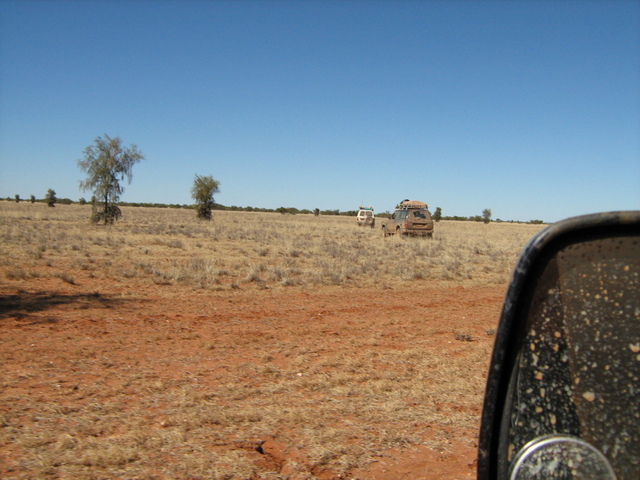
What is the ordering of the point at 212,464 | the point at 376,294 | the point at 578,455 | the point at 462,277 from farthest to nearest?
the point at 462,277 < the point at 376,294 < the point at 212,464 < the point at 578,455

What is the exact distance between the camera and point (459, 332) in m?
8.05

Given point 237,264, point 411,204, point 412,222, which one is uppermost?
point 411,204

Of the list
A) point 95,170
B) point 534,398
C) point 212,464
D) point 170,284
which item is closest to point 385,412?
point 212,464

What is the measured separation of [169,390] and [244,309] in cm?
463

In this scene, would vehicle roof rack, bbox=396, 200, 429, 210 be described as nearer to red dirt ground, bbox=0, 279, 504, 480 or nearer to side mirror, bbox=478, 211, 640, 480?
red dirt ground, bbox=0, 279, 504, 480

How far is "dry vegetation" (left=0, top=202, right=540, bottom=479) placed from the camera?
3.67 meters

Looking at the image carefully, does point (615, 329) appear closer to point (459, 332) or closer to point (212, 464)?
point (212, 464)

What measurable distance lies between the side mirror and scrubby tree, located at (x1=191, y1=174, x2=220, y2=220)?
169ft

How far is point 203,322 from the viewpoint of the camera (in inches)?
327

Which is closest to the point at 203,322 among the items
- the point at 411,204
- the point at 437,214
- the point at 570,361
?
the point at 570,361

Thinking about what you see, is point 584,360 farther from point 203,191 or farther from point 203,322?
point 203,191

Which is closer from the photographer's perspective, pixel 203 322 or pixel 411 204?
pixel 203 322

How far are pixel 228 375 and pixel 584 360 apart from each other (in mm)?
4919

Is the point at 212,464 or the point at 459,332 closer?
the point at 212,464
